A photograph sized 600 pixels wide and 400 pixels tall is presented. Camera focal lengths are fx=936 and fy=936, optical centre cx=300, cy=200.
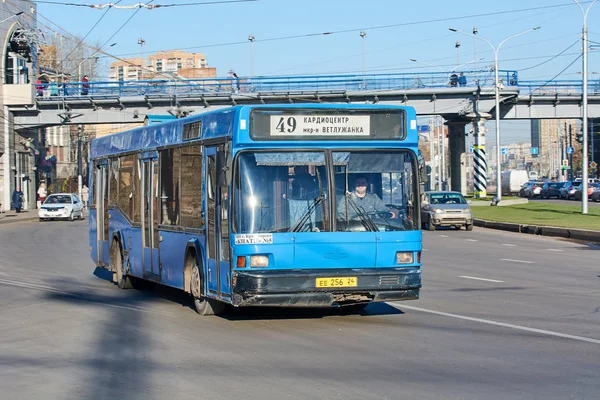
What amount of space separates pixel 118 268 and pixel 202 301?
183 inches

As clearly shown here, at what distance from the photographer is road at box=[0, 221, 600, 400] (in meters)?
7.64

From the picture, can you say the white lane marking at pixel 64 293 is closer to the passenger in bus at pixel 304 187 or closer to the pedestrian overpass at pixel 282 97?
→ the passenger in bus at pixel 304 187

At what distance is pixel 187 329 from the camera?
1118 cm

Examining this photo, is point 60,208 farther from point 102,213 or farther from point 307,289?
point 307,289

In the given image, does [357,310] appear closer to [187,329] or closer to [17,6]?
[187,329]

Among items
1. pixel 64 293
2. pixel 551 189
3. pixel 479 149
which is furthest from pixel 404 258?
pixel 551 189

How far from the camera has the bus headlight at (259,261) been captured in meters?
10.6

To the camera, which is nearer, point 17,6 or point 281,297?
point 281,297

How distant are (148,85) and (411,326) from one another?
161 ft

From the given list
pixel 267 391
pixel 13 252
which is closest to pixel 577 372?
pixel 267 391

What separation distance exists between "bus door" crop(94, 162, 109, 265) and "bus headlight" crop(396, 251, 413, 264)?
781 centimetres

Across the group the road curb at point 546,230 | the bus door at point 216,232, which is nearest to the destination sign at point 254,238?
the bus door at point 216,232

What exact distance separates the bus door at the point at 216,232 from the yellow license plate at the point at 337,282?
41.5 inches

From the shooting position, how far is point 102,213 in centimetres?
1773
